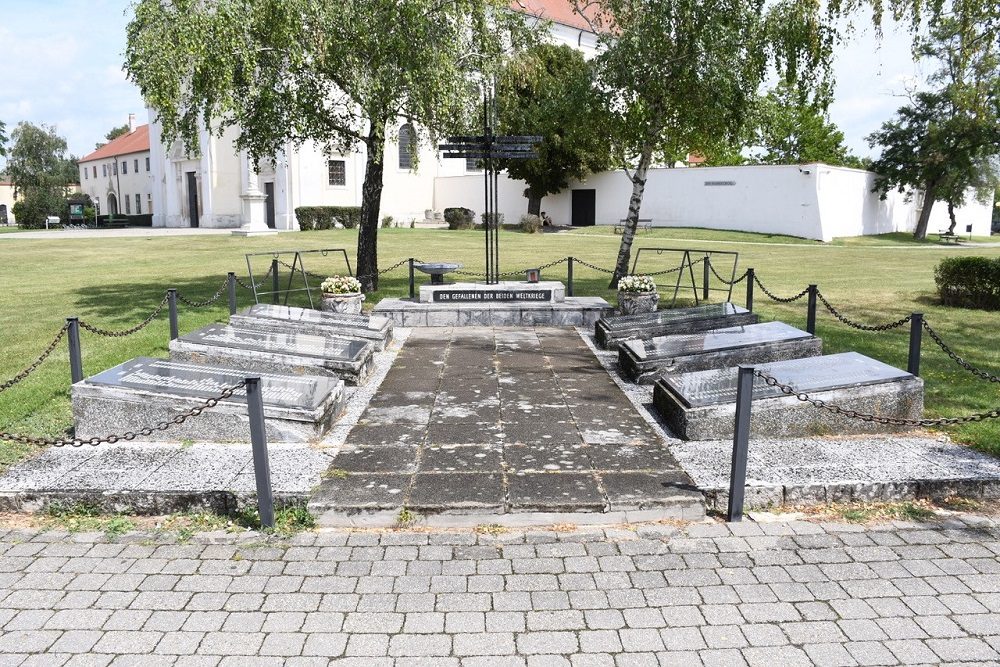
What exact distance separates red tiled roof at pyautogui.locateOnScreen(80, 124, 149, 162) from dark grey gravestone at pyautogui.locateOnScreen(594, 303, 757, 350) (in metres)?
55.5

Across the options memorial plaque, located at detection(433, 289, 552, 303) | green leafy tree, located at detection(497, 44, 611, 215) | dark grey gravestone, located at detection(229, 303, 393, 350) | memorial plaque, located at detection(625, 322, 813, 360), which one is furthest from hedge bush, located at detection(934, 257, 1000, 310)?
dark grey gravestone, located at detection(229, 303, 393, 350)

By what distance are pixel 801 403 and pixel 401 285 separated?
12.0 m

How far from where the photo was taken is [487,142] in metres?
13.3

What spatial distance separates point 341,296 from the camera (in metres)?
12.1

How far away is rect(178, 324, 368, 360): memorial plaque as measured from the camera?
28.8 ft

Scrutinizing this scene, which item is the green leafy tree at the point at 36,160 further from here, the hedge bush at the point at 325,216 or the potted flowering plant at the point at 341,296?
the potted flowering plant at the point at 341,296

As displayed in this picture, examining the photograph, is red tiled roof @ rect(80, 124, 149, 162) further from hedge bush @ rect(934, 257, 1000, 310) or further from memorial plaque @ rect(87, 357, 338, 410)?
memorial plaque @ rect(87, 357, 338, 410)

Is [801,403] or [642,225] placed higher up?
[642,225]

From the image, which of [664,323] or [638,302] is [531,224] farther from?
[664,323]

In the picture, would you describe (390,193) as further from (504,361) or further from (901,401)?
(901,401)

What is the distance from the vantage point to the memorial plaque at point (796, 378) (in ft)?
21.5

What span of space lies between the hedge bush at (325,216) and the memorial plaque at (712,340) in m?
33.3

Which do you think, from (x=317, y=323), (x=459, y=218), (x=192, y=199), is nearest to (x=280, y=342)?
(x=317, y=323)

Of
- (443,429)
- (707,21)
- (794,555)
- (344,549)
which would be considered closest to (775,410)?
(794,555)
